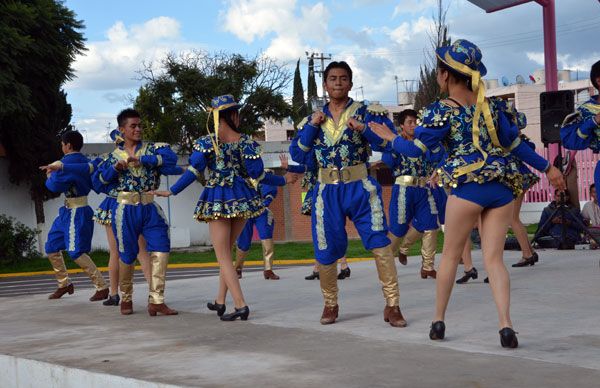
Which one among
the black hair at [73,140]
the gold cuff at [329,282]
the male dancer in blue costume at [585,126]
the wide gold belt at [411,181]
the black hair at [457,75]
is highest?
the black hair at [73,140]

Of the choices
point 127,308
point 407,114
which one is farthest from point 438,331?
point 407,114

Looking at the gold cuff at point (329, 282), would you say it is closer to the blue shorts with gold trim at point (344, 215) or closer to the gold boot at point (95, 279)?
the blue shorts with gold trim at point (344, 215)

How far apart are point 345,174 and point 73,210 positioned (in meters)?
4.90

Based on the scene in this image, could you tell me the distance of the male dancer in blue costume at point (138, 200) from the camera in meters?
9.77

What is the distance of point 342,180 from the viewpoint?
26.5 ft

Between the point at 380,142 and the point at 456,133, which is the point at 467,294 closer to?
the point at 380,142

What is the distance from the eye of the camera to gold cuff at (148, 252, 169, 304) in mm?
9703

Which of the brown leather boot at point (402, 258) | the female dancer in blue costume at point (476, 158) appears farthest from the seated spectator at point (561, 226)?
the female dancer in blue costume at point (476, 158)

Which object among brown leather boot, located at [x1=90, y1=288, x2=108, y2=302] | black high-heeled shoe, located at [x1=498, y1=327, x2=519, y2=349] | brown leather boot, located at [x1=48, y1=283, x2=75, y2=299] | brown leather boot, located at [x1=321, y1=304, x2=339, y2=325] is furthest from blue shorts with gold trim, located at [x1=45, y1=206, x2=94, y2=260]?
black high-heeled shoe, located at [x1=498, y1=327, x2=519, y2=349]

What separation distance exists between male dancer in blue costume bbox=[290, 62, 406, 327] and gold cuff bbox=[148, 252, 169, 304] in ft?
7.04

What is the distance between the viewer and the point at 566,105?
634 inches

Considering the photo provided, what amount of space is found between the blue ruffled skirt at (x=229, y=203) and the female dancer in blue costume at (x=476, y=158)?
2.64m

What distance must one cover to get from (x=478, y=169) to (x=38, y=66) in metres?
21.1

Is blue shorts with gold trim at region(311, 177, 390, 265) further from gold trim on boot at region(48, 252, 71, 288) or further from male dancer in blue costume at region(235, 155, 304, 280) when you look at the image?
gold trim on boot at region(48, 252, 71, 288)
